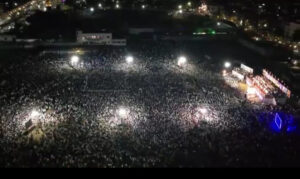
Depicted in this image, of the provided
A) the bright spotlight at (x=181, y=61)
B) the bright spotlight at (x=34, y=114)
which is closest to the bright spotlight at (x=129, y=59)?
the bright spotlight at (x=181, y=61)

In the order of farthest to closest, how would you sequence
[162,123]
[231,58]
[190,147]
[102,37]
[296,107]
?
[102,37] → [231,58] → [296,107] → [162,123] → [190,147]

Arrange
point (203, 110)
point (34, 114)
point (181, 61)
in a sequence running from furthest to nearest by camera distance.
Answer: point (181, 61), point (203, 110), point (34, 114)

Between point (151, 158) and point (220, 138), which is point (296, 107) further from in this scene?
point (151, 158)

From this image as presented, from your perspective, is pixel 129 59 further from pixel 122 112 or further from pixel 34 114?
pixel 34 114

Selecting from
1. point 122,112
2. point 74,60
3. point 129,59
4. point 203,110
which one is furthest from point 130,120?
point 74,60

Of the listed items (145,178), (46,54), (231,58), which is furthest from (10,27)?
(145,178)

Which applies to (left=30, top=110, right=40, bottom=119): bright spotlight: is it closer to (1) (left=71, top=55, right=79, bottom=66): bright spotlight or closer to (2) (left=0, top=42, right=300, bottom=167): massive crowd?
(2) (left=0, top=42, right=300, bottom=167): massive crowd

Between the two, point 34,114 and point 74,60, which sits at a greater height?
point 34,114

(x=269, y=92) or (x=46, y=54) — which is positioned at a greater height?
(x=269, y=92)

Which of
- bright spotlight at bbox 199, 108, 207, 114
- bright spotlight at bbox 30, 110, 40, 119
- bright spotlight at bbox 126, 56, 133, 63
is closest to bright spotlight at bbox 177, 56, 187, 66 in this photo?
bright spotlight at bbox 126, 56, 133, 63

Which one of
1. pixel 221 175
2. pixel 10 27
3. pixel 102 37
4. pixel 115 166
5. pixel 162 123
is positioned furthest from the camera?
pixel 10 27
